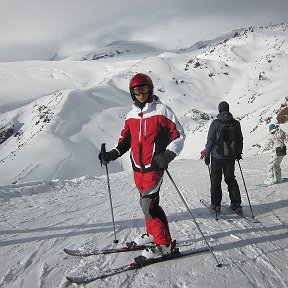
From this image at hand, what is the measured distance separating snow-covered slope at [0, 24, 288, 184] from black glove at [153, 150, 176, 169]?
20333 millimetres

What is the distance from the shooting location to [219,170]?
6.57 meters

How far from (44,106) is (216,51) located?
62.3 metres

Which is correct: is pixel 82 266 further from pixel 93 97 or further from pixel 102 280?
pixel 93 97

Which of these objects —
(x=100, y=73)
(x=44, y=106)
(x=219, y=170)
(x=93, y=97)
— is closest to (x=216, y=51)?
(x=100, y=73)

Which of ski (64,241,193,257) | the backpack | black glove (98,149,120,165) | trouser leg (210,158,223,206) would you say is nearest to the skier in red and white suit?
black glove (98,149,120,165)

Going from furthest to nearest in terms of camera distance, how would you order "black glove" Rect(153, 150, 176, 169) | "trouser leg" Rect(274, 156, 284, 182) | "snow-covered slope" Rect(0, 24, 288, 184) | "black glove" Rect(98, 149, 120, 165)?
"snow-covered slope" Rect(0, 24, 288, 184), "trouser leg" Rect(274, 156, 284, 182), "black glove" Rect(98, 149, 120, 165), "black glove" Rect(153, 150, 176, 169)

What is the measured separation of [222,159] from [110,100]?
57469 millimetres

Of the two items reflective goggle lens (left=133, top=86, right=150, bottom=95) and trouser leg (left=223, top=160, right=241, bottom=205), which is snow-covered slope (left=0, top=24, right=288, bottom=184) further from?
reflective goggle lens (left=133, top=86, right=150, bottom=95)

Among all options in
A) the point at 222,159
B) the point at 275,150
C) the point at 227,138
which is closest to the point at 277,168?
the point at 275,150

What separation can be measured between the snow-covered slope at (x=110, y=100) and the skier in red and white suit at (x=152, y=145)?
66.0ft

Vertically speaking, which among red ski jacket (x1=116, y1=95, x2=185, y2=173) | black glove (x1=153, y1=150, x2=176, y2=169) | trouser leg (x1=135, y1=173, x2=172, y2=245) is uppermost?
red ski jacket (x1=116, y1=95, x2=185, y2=173)

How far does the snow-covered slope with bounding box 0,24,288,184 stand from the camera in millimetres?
33969

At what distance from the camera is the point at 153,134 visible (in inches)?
168

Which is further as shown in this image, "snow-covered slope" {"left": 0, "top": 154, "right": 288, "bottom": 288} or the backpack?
the backpack
